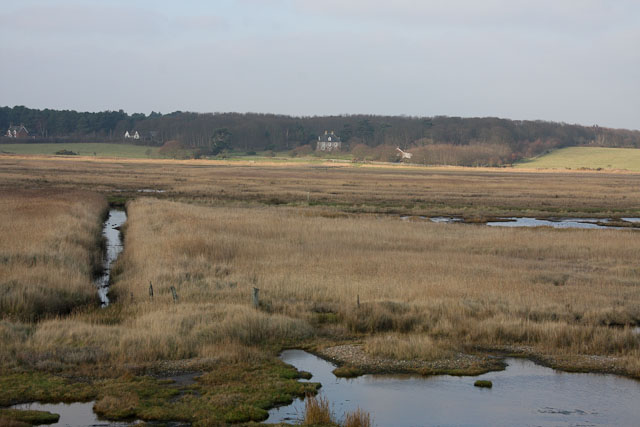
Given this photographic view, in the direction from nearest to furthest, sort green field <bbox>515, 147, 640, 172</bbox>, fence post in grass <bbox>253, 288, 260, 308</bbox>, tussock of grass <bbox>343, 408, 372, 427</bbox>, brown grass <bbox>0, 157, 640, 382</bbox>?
tussock of grass <bbox>343, 408, 372, 427</bbox> < brown grass <bbox>0, 157, 640, 382</bbox> < fence post in grass <bbox>253, 288, 260, 308</bbox> < green field <bbox>515, 147, 640, 172</bbox>

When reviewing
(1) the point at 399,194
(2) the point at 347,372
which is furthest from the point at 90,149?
(2) the point at 347,372

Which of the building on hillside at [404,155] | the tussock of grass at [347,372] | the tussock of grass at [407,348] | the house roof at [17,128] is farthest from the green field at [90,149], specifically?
the tussock of grass at [347,372]

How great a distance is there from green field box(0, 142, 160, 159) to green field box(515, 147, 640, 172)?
87982mm

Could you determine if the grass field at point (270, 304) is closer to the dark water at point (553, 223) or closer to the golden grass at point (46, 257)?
the golden grass at point (46, 257)

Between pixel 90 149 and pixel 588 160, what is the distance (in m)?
117

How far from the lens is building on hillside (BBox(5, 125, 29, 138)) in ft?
631

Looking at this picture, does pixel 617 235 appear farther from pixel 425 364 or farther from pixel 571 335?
pixel 425 364

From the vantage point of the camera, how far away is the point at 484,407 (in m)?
13.0

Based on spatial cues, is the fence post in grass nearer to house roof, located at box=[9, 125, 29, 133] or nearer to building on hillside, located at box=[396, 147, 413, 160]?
building on hillside, located at box=[396, 147, 413, 160]

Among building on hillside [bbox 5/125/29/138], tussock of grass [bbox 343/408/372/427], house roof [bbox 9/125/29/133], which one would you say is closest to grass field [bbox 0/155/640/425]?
tussock of grass [bbox 343/408/372/427]

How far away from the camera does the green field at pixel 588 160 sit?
156m

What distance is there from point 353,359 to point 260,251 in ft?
44.1

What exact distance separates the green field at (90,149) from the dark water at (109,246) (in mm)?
114736

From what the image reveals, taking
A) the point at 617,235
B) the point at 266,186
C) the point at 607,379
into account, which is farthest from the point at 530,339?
the point at 266,186
